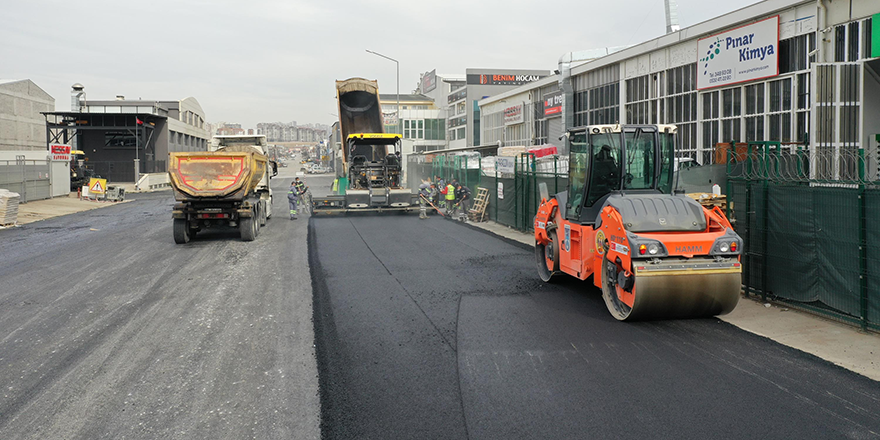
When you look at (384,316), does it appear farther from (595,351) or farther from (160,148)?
(160,148)

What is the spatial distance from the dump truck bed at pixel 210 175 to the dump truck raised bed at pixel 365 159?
738 centimetres

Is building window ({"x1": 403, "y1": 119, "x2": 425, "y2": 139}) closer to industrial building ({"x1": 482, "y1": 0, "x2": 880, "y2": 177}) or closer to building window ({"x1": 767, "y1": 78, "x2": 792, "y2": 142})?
industrial building ({"x1": 482, "y1": 0, "x2": 880, "y2": 177})

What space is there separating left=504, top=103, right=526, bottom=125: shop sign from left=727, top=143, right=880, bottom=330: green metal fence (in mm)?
32162

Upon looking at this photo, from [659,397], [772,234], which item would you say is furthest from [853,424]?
[772,234]

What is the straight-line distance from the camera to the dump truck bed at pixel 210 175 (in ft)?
54.3

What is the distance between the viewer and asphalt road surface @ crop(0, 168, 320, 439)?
17.1 feet

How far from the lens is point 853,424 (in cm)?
496

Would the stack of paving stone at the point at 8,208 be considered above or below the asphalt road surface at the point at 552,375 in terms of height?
above

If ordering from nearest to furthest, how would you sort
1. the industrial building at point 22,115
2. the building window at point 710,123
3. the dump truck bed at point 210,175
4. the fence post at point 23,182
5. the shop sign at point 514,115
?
the dump truck bed at point 210,175 < the building window at point 710,123 < the fence post at point 23,182 < the shop sign at point 514,115 < the industrial building at point 22,115

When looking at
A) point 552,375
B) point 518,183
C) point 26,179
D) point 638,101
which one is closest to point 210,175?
point 518,183

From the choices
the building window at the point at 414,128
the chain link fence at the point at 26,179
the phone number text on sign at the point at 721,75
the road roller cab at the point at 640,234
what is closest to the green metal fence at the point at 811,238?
the road roller cab at the point at 640,234

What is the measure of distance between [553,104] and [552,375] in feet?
100.0

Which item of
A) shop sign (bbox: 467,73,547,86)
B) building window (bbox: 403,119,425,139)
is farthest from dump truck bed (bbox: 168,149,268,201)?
building window (bbox: 403,119,425,139)

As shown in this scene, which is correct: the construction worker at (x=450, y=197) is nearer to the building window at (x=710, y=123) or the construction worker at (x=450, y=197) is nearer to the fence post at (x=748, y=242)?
the building window at (x=710, y=123)
